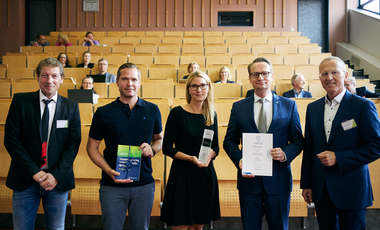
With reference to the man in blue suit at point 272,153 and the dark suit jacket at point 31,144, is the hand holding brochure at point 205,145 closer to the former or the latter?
the man in blue suit at point 272,153

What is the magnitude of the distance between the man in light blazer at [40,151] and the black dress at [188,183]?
51cm

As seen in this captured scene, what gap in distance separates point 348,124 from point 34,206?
60.7 inches

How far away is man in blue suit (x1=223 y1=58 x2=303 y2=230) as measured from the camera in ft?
3.81

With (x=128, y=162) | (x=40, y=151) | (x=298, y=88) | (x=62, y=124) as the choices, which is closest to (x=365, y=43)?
(x=298, y=88)

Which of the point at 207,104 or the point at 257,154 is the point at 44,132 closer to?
the point at 207,104

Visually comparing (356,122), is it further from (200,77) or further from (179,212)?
(179,212)

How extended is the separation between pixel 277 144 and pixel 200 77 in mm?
505

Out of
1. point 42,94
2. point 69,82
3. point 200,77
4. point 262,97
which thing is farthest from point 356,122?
point 69,82

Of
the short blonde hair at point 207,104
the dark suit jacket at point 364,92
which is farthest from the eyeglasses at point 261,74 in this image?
the dark suit jacket at point 364,92

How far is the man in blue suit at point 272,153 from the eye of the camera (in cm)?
116

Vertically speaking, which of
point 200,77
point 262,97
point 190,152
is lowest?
point 190,152

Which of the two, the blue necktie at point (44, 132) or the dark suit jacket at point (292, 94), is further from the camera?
the dark suit jacket at point (292, 94)

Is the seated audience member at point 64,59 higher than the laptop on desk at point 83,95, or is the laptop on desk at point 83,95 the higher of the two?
the seated audience member at point 64,59

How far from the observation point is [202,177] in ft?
4.25
